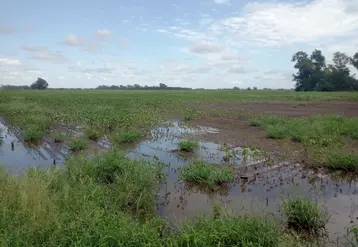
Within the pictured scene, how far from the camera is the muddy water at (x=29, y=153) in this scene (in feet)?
27.6

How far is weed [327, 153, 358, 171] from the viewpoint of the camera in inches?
294

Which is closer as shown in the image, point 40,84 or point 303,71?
point 303,71

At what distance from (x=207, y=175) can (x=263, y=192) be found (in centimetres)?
133

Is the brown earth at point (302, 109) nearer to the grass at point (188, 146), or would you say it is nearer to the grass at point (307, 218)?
the grass at point (188, 146)

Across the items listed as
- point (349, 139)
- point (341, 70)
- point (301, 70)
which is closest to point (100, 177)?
point (349, 139)

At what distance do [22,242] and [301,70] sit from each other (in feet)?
262

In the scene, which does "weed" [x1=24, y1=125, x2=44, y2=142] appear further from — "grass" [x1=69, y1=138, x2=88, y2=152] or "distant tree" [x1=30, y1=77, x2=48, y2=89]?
"distant tree" [x1=30, y1=77, x2=48, y2=89]

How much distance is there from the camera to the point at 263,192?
629cm

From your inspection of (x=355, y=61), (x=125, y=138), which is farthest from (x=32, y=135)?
(x=355, y=61)

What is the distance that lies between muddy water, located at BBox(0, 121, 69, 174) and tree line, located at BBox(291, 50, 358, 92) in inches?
2648

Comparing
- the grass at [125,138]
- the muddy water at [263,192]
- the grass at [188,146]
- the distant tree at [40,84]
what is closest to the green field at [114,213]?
the muddy water at [263,192]

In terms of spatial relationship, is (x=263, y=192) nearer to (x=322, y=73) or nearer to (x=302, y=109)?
(x=302, y=109)

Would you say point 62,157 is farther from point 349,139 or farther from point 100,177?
point 349,139

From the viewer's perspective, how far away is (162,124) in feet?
53.0
